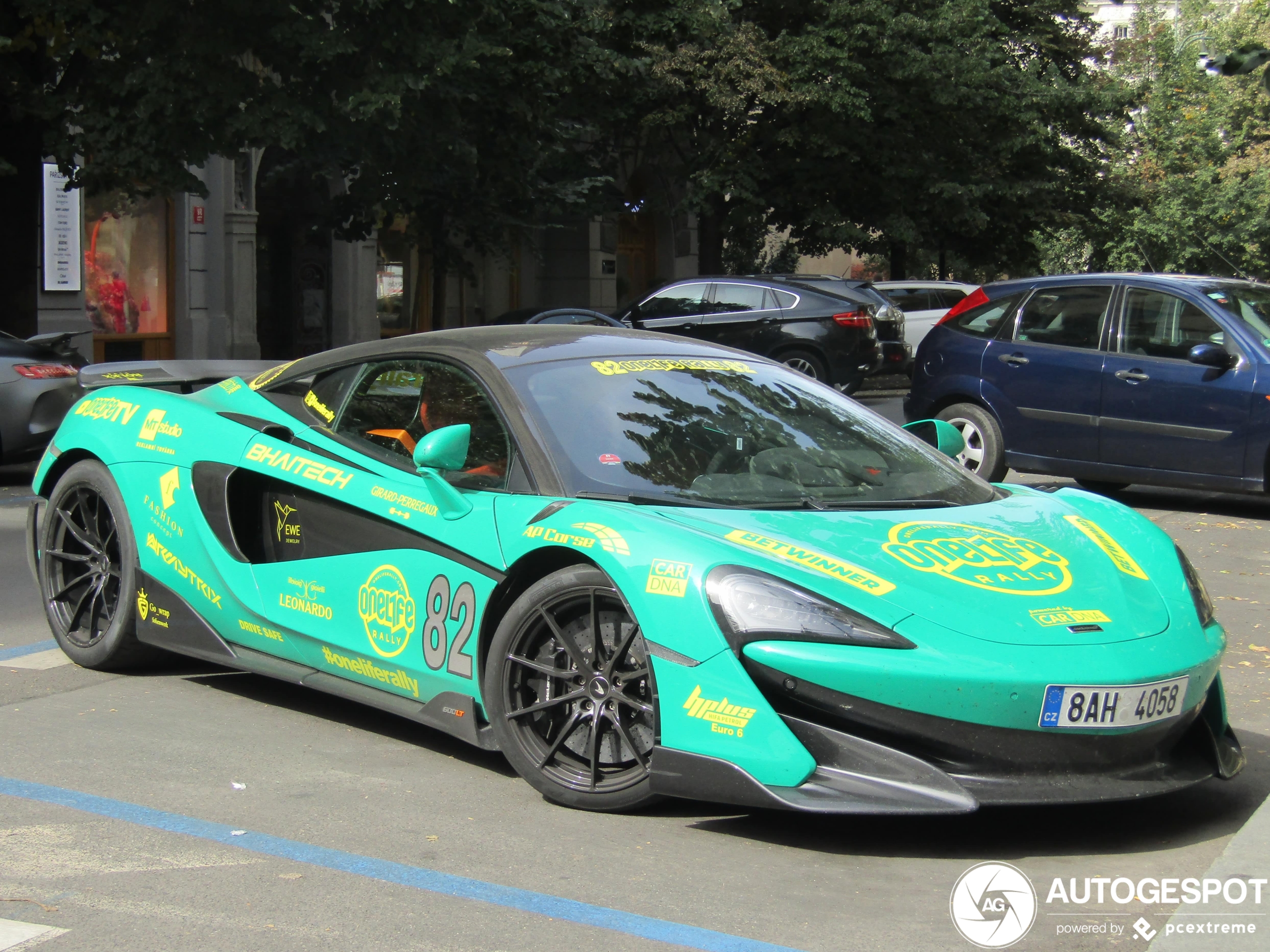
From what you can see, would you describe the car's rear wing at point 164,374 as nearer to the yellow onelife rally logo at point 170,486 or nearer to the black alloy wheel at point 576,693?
the yellow onelife rally logo at point 170,486

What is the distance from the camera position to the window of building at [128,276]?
22.5m

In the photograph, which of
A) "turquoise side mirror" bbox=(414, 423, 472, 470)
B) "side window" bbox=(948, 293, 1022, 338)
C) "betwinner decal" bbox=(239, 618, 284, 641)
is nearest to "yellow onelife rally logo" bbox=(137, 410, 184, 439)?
"betwinner decal" bbox=(239, 618, 284, 641)

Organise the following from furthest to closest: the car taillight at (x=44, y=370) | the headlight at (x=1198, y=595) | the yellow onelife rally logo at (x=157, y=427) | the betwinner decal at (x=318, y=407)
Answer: the car taillight at (x=44, y=370)
the yellow onelife rally logo at (x=157, y=427)
the betwinner decal at (x=318, y=407)
the headlight at (x=1198, y=595)

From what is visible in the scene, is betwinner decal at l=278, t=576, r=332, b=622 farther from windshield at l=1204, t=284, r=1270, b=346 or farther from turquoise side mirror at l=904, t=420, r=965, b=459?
windshield at l=1204, t=284, r=1270, b=346

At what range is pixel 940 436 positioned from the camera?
18.3 feet

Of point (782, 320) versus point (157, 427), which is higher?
point (782, 320)

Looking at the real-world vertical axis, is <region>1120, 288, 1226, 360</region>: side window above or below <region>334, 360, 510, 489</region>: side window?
above

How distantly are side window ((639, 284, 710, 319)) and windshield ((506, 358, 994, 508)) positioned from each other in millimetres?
14482

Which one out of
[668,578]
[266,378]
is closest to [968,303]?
[266,378]

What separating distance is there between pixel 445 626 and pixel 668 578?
85 cm

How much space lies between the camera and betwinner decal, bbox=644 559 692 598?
3.87 metres

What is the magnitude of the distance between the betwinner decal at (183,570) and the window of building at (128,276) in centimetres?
1763

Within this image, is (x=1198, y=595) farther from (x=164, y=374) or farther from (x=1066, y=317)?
(x=1066, y=317)

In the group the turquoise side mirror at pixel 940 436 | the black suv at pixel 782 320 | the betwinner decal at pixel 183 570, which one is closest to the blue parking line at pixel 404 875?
the betwinner decal at pixel 183 570
